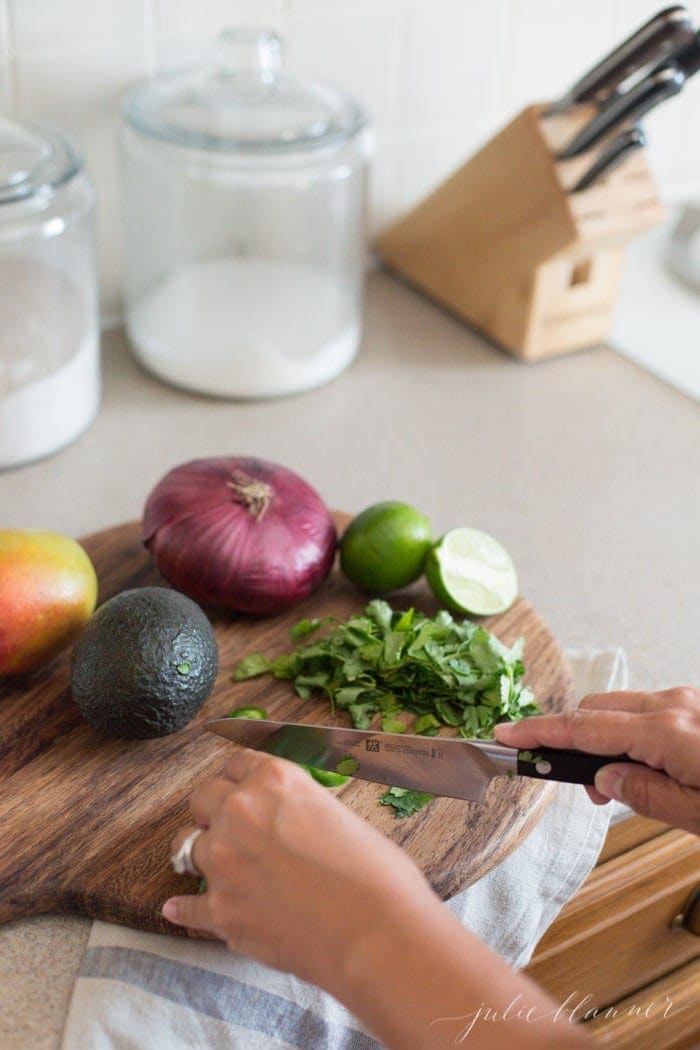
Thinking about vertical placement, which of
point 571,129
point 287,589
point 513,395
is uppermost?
point 571,129

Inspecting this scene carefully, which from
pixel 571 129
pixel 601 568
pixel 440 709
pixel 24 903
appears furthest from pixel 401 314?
pixel 24 903

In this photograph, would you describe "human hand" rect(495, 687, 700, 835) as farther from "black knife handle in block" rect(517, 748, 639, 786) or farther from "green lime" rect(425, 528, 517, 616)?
"green lime" rect(425, 528, 517, 616)

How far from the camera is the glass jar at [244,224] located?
1.25 m

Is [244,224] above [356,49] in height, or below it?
below

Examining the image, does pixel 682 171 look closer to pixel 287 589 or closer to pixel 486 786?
pixel 287 589

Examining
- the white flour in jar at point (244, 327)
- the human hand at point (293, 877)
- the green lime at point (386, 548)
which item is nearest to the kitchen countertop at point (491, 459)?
the white flour in jar at point (244, 327)

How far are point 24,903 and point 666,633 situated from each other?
62cm

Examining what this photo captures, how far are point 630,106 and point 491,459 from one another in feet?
1.35

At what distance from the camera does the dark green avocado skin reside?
79cm

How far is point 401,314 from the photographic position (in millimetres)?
1579

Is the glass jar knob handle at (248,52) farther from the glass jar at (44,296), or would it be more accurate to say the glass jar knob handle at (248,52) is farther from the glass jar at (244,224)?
the glass jar at (44,296)

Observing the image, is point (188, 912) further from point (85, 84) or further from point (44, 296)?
point (85, 84)

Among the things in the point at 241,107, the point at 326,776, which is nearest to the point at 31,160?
the point at 241,107

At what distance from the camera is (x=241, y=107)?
126cm
